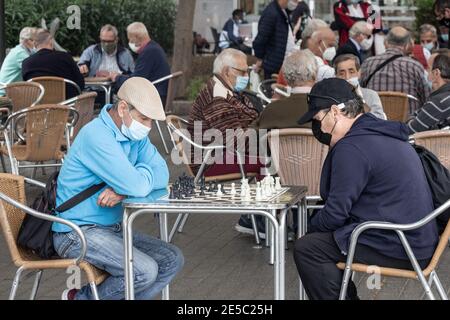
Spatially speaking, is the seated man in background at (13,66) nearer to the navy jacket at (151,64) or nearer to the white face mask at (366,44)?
the navy jacket at (151,64)

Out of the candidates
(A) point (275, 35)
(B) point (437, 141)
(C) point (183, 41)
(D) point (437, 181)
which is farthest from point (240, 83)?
(C) point (183, 41)

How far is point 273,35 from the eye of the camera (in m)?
13.0

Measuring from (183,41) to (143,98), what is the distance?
11.9m

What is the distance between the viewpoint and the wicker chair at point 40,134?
27.3 feet

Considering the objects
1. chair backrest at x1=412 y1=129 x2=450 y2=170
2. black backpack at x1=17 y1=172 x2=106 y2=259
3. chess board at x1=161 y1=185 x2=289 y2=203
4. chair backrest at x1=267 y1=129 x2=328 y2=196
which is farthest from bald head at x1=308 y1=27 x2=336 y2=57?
black backpack at x1=17 y1=172 x2=106 y2=259

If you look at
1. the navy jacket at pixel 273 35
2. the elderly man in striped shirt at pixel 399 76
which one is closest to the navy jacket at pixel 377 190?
the elderly man in striped shirt at pixel 399 76

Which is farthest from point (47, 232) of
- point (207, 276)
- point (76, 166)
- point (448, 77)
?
point (448, 77)

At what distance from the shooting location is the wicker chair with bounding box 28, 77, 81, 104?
35.1 ft

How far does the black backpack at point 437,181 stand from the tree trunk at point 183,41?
11571 mm

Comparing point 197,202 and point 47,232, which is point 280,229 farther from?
point 47,232

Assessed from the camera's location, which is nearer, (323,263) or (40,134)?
(323,263)

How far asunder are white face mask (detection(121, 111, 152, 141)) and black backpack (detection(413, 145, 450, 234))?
1.35 m

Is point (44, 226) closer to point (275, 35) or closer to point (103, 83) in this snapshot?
point (103, 83)

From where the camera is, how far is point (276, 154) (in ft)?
21.9
